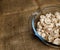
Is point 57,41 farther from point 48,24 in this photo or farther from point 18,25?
point 18,25

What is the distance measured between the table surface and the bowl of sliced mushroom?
30mm

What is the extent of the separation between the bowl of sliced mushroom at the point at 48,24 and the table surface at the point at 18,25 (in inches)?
1.2

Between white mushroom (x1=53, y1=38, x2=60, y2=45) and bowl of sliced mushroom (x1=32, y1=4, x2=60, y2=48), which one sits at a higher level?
bowl of sliced mushroom (x1=32, y1=4, x2=60, y2=48)

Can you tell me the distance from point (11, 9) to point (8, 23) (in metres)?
0.13

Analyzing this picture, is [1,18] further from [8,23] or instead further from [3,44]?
[3,44]

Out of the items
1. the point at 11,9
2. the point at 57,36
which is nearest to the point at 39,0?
the point at 11,9

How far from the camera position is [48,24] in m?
0.85

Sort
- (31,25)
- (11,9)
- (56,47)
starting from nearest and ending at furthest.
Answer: (56,47) → (31,25) → (11,9)

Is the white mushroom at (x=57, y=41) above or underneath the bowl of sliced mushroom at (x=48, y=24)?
underneath

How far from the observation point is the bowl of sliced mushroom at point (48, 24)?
0.78 m

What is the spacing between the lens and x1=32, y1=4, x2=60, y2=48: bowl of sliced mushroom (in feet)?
2.55

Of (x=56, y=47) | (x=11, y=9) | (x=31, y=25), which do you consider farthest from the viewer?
(x=11, y=9)

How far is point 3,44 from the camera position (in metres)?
0.80

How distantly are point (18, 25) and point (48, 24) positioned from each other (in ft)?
0.53
